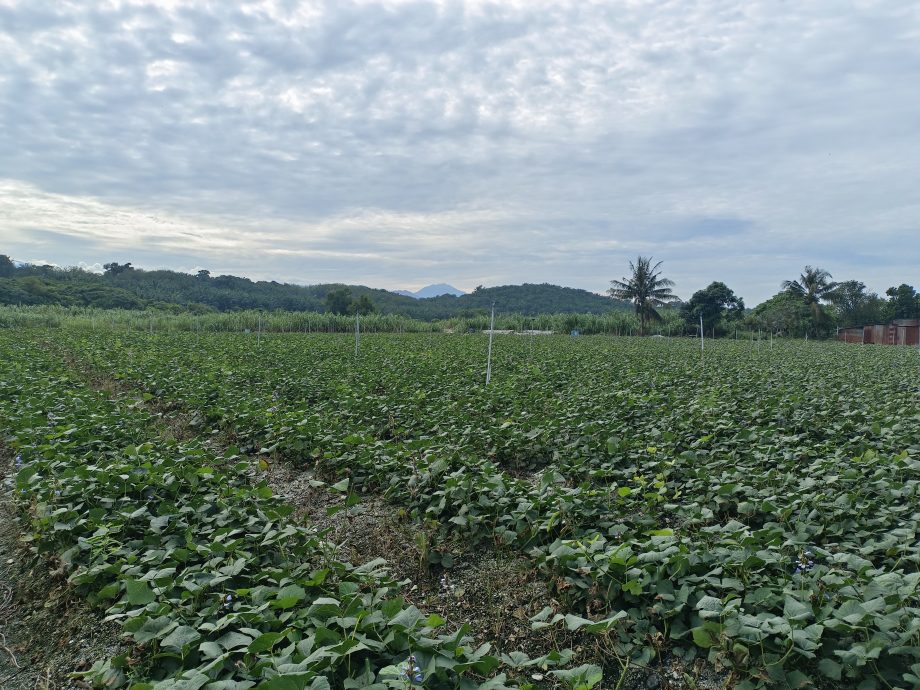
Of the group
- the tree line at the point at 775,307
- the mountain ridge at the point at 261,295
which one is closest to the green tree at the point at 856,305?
the tree line at the point at 775,307

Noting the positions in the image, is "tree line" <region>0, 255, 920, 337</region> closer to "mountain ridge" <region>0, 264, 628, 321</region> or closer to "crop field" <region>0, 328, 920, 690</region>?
"mountain ridge" <region>0, 264, 628, 321</region>

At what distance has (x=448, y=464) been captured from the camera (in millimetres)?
4590

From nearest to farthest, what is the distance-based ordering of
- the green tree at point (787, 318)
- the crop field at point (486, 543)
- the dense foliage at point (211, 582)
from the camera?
the dense foliage at point (211, 582)
the crop field at point (486, 543)
the green tree at point (787, 318)

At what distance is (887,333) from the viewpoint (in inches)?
1559

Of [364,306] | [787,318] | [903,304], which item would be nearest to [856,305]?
[903,304]

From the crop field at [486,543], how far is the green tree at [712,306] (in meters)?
46.5

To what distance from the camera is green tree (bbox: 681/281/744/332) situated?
50.2 meters

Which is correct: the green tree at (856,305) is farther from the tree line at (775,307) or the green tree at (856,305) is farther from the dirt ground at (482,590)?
the dirt ground at (482,590)

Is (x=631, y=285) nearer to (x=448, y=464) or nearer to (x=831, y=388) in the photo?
(x=831, y=388)

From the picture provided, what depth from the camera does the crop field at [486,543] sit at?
2.18 meters

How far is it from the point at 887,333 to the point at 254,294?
7393 cm

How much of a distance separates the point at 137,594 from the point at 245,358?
43.1 ft

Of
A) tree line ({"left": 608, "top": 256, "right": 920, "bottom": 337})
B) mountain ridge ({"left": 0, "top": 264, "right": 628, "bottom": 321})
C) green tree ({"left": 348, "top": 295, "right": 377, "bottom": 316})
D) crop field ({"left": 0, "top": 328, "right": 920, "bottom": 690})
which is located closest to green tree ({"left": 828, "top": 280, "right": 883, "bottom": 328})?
tree line ({"left": 608, "top": 256, "right": 920, "bottom": 337})

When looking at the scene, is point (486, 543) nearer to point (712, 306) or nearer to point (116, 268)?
point (712, 306)
